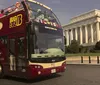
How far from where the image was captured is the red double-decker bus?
10.4 meters

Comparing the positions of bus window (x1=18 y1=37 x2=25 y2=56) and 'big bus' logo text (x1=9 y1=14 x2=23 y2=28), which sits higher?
'big bus' logo text (x1=9 y1=14 x2=23 y2=28)

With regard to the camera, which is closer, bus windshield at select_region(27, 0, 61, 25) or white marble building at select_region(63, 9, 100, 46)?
bus windshield at select_region(27, 0, 61, 25)

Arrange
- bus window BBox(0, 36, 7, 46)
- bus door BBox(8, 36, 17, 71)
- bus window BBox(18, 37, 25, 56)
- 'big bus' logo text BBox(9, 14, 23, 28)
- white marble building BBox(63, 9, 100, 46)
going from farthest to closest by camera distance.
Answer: white marble building BBox(63, 9, 100, 46), bus window BBox(0, 36, 7, 46), bus door BBox(8, 36, 17, 71), 'big bus' logo text BBox(9, 14, 23, 28), bus window BBox(18, 37, 25, 56)

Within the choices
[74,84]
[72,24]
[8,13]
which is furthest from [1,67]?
[72,24]

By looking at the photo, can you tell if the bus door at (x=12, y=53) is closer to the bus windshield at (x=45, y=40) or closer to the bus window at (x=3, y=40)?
the bus window at (x=3, y=40)

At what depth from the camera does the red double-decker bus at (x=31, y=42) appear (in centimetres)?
1037

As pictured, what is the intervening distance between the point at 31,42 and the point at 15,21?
6.22 ft

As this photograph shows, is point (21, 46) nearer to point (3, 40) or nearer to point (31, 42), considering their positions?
point (31, 42)

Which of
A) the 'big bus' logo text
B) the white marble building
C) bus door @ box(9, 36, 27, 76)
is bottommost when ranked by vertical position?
bus door @ box(9, 36, 27, 76)

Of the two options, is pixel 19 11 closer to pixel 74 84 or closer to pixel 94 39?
pixel 74 84

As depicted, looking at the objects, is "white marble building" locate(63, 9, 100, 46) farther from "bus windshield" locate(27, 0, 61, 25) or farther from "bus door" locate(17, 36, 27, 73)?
"bus door" locate(17, 36, 27, 73)

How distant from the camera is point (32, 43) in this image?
33.7 feet

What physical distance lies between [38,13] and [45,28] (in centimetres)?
84

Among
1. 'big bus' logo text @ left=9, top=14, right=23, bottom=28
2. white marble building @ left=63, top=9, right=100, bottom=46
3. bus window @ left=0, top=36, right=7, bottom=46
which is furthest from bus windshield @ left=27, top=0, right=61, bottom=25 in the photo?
white marble building @ left=63, top=9, right=100, bottom=46
